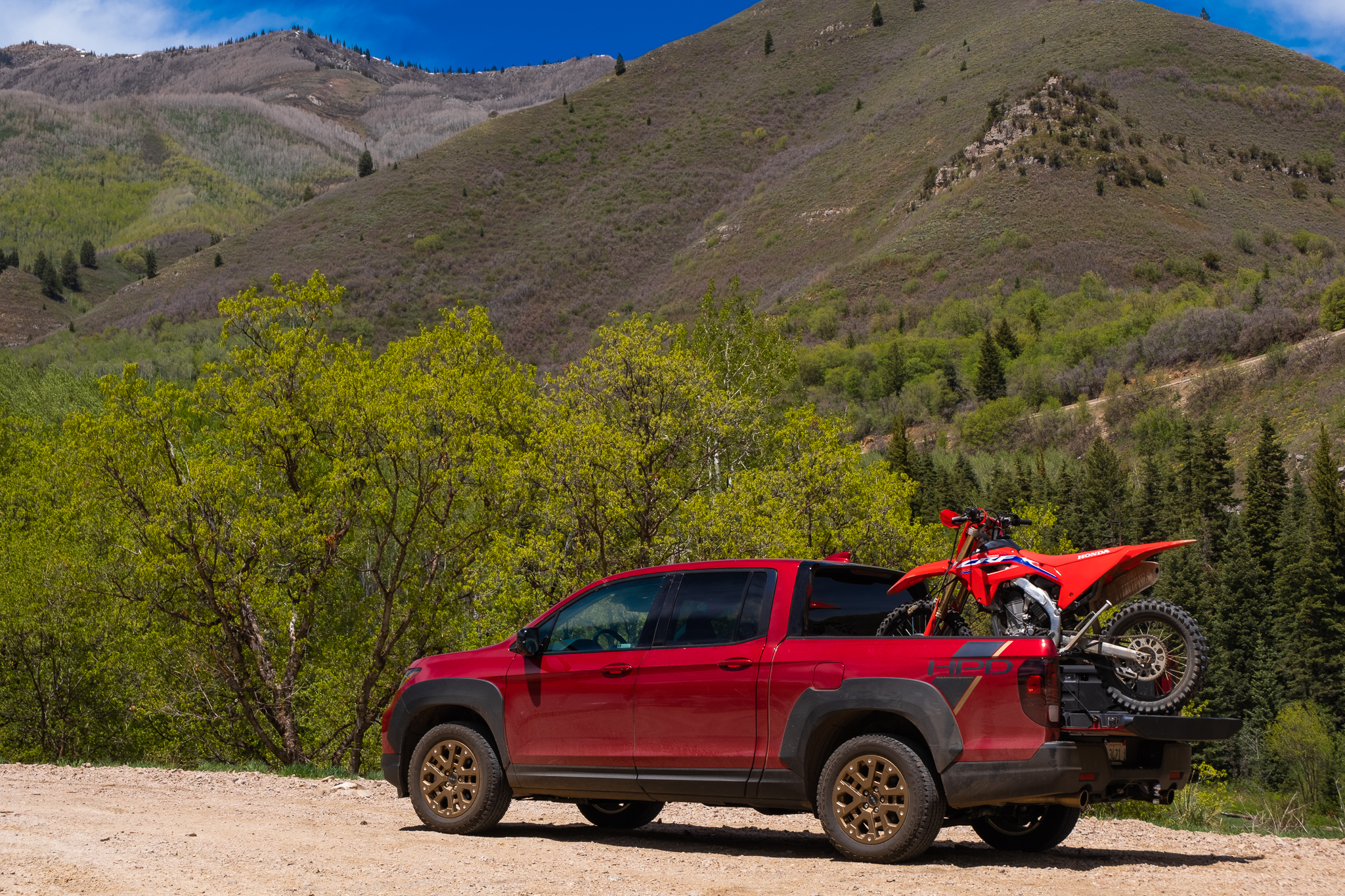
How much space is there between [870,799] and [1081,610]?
1.73m

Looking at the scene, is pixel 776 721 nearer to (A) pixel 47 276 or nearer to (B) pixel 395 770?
(B) pixel 395 770

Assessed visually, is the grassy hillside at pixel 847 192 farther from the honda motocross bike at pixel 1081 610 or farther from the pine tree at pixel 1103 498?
the honda motocross bike at pixel 1081 610

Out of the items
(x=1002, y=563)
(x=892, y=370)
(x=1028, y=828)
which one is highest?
(x=892, y=370)

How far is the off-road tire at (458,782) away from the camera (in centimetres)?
770

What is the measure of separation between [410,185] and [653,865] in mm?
130741

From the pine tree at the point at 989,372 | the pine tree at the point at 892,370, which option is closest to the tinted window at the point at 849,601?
the pine tree at the point at 989,372

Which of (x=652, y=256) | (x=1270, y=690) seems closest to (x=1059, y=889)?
(x=1270, y=690)

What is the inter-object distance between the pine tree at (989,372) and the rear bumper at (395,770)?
3167 inches

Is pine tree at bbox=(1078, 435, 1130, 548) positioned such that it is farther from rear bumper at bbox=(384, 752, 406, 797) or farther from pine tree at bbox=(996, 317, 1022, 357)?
rear bumper at bbox=(384, 752, 406, 797)

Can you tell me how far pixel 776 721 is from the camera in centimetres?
669

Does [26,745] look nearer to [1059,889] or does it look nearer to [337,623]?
[337,623]

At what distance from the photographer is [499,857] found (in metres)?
6.68

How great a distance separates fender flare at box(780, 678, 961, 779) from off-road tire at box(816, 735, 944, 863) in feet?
0.50

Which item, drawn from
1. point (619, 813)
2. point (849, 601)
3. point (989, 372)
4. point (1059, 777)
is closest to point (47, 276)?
point (989, 372)
